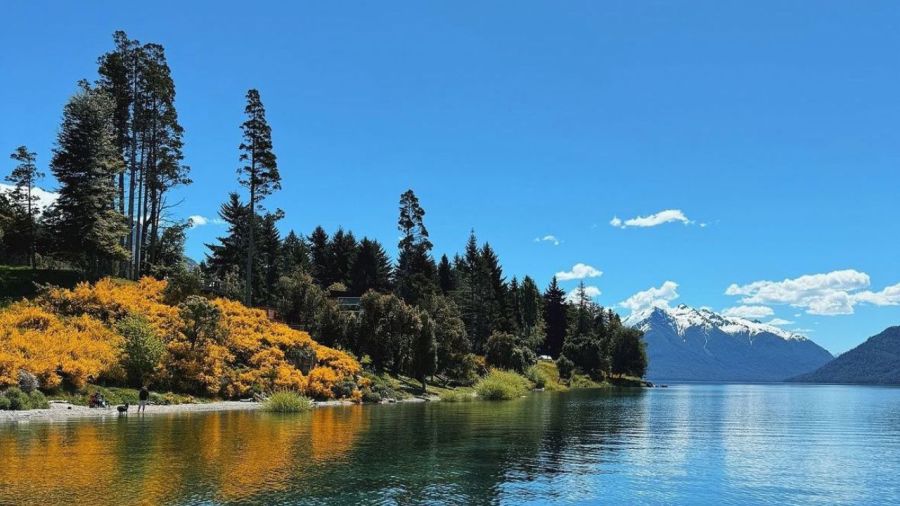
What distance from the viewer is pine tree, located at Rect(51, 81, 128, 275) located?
205 feet

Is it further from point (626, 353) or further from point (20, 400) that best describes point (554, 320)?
point (20, 400)

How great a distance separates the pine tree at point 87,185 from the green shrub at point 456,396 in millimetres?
37622

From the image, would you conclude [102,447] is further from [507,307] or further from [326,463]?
[507,307]

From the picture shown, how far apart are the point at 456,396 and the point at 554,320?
3482 inches

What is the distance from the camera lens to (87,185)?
63500mm

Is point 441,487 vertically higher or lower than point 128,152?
lower

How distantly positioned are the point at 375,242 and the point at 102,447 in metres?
110

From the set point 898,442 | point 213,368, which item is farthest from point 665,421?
point 213,368

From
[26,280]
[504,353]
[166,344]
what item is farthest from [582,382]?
[26,280]

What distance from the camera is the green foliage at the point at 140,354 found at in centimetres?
5122

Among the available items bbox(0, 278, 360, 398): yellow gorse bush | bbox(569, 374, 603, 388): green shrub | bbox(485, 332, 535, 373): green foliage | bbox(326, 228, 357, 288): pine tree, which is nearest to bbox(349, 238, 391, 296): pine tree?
bbox(326, 228, 357, 288): pine tree

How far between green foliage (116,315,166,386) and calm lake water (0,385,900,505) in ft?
29.7

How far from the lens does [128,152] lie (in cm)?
7738

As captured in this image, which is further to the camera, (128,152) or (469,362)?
(469,362)
